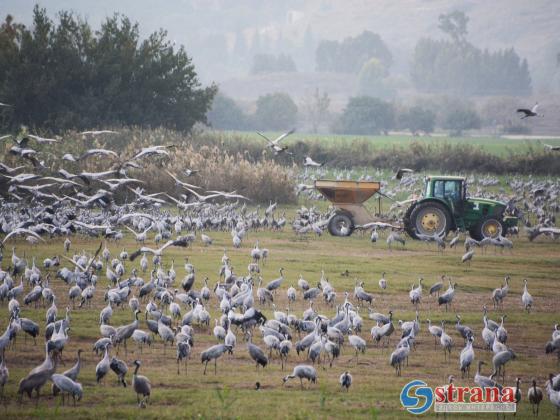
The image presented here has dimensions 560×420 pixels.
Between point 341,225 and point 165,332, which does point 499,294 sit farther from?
point 341,225

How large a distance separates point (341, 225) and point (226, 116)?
365 feet

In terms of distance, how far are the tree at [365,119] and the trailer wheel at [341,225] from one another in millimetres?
113064

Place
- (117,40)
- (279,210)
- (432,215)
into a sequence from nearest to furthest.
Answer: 1. (432,215)
2. (279,210)
3. (117,40)

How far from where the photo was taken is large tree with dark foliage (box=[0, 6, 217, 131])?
56.1 meters

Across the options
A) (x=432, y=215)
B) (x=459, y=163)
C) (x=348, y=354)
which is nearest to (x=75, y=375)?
(x=348, y=354)

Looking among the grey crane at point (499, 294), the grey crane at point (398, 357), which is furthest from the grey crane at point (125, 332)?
the grey crane at point (499, 294)

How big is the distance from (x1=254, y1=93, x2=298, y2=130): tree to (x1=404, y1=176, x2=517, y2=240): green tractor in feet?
394

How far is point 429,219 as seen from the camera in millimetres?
31562

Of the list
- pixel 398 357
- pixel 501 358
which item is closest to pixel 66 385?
pixel 398 357

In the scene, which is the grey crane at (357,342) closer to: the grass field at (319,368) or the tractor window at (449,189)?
the grass field at (319,368)

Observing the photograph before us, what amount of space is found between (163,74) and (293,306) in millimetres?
42471

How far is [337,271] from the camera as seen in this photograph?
2522cm

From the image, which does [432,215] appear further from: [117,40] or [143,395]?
[117,40]

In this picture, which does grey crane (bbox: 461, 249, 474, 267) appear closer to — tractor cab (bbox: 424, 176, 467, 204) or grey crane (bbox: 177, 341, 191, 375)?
tractor cab (bbox: 424, 176, 467, 204)
